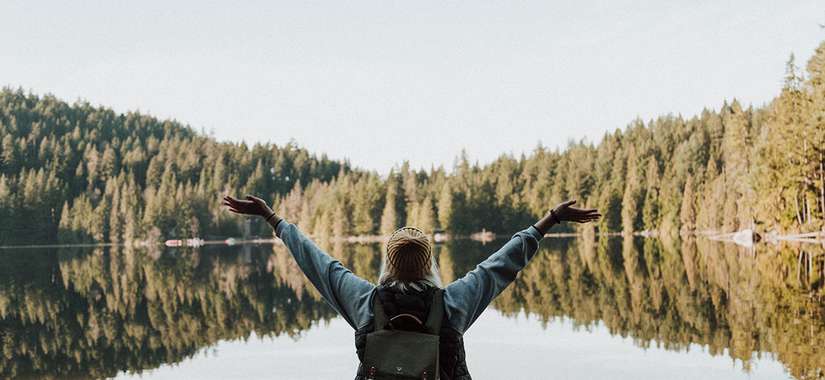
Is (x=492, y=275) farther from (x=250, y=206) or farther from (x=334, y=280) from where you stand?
(x=250, y=206)

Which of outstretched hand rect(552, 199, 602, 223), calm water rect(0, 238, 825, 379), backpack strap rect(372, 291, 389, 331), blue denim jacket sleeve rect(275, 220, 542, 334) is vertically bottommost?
calm water rect(0, 238, 825, 379)

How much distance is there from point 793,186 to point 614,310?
43.6 metres

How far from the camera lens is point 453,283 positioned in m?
4.20

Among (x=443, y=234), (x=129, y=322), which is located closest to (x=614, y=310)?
(x=129, y=322)

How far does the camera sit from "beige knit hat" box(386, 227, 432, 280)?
397 cm

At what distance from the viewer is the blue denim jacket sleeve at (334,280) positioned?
4141 millimetres

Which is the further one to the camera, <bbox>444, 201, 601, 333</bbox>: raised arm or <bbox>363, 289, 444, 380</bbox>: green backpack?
<bbox>444, 201, 601, 333</bbox>: raised arm

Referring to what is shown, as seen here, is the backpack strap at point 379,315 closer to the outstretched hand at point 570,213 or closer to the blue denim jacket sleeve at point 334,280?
the blue denim jacket sleeve at point 334,280

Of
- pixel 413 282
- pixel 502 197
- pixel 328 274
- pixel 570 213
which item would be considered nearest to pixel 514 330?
pixel 570 213

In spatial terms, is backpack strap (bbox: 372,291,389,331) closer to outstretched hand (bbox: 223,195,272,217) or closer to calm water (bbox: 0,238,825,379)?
outstretched hand (bbox: 223,195,272,217)

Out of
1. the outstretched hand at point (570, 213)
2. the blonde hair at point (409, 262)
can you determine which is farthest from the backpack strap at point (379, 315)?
the outstretched hand at point (570, 213)

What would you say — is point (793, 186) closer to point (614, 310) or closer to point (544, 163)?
point (614, 310)

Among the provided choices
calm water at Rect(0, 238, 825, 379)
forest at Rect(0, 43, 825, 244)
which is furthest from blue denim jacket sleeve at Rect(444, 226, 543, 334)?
forest at Rect(0, 43, 825, 244)

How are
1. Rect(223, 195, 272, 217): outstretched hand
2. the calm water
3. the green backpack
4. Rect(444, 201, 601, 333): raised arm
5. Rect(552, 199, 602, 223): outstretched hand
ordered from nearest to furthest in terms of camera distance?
the green backpack → Rect(444, 201, 601, 333): raised arm → Rect(552, 199, 602, 223): outstretched hand → Rect(223, 195, 272, 217): outstretched hand → the calm water
